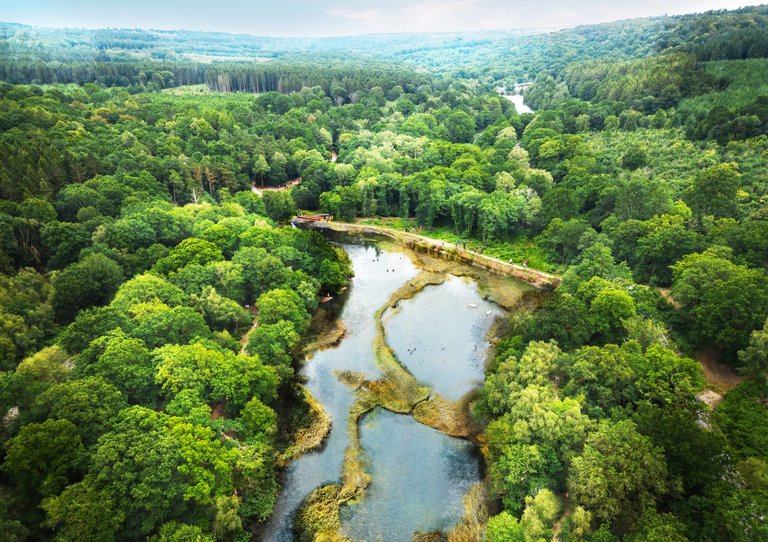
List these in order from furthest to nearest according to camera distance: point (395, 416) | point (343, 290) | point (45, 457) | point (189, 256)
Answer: point (343, 290)
point (189, 256)
point (395, 416)
point (45, 457)

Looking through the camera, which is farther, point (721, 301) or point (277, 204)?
point (277, 204)

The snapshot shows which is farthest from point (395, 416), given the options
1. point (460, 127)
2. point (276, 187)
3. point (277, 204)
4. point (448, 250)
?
point (460, 127)

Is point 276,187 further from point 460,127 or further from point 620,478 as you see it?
point 620,478

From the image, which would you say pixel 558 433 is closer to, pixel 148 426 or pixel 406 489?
pixel 406 489

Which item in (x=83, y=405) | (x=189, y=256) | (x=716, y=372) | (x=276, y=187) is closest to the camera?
(x=83, y=405)

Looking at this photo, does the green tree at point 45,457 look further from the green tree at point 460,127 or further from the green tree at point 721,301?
the green tree at point 460,127

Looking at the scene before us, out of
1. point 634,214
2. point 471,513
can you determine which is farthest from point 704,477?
point 634,214

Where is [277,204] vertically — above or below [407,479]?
above
